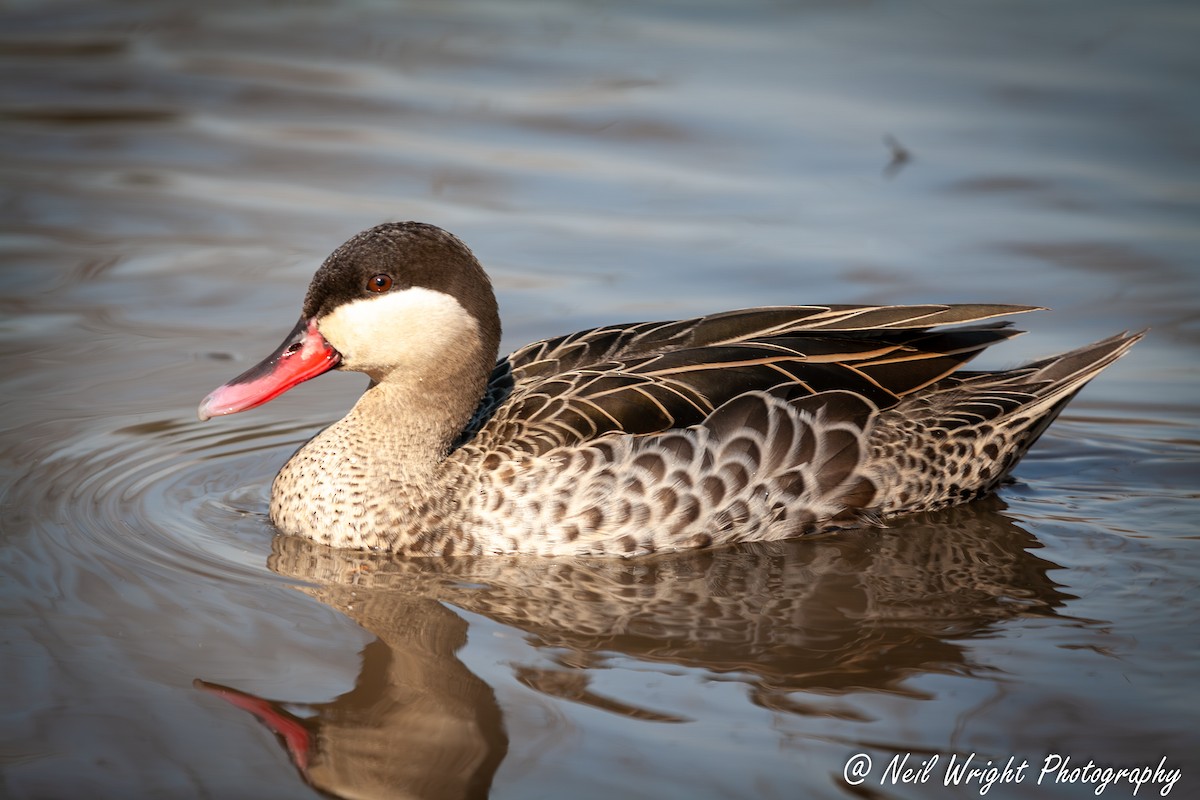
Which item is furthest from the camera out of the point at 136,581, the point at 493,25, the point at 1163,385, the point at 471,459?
the point at 493,25

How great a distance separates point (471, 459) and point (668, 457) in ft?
2.84

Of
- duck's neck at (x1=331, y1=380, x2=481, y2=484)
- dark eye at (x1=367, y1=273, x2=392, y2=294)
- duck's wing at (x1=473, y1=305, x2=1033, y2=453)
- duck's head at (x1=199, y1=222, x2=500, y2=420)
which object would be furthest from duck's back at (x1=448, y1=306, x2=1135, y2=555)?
dark eye at (x1=367, y1=273, x2=392, y2=294)

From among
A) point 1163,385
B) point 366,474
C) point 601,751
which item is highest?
point 1163,385

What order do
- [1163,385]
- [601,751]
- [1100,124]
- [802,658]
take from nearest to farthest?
[601,751] → [802,658] → [1163,385] → [1100,124]

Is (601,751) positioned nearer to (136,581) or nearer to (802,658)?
(802,658)

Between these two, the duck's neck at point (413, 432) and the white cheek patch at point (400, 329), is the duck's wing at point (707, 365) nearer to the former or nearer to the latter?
the duck's neck at point (413, 432)

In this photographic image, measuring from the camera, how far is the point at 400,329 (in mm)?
6770

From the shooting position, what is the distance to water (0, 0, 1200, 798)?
5.32 m

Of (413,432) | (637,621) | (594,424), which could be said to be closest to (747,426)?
(594,424)

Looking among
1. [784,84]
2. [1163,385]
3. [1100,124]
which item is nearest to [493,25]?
[784,84]

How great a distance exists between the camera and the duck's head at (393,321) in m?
6.67

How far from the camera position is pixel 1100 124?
41.1ft

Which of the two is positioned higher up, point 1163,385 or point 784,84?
point 784,84

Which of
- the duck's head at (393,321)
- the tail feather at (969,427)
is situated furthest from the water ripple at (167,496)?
the tail feather at (969,427)
